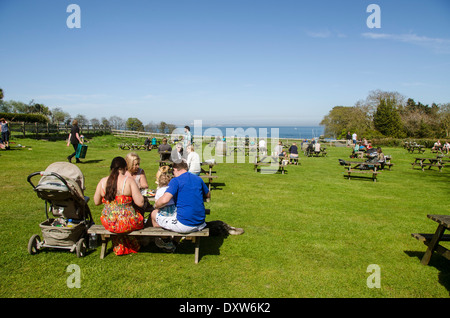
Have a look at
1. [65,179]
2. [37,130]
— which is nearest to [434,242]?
[65,179]

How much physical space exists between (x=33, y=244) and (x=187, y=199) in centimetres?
251

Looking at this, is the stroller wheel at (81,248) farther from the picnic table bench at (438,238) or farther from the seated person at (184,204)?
the picnic table bench at (438,238)

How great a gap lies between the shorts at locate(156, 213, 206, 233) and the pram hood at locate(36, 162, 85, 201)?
124 centimetres

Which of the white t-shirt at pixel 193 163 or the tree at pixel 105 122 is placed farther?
the tree at pixel 105 122

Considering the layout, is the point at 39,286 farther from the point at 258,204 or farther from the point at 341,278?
the point at 258,204

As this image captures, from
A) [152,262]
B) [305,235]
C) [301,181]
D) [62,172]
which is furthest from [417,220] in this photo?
[62,172]

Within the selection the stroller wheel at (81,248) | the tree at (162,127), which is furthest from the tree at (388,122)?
the stroller wheel at (81,248)

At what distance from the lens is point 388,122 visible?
44.1 metres

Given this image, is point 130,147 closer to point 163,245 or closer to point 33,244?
point 33,244

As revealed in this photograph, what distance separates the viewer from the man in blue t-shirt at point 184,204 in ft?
13.6

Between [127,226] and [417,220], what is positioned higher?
[127,226]
